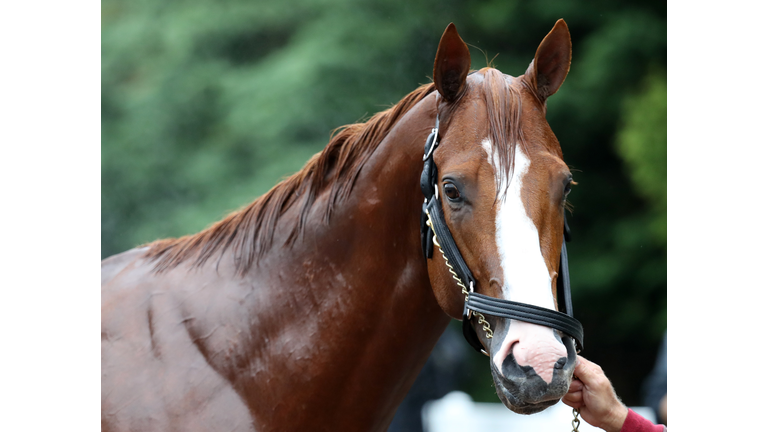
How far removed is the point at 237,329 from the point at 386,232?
0.43m

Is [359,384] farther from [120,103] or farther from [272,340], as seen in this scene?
[120,103]

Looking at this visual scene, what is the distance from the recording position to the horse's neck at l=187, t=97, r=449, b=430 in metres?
1.36

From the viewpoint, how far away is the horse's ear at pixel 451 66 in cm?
126

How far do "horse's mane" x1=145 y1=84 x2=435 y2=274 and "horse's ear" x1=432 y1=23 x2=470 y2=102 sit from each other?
105 millimetres

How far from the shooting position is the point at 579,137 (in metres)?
2.96

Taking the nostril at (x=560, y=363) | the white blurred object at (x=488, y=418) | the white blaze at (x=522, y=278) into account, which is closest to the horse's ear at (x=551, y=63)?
the white blaze at (x=522, y=278)

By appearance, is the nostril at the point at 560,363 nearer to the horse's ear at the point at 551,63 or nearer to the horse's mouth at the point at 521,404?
the horse's mouth at the point at 521,404

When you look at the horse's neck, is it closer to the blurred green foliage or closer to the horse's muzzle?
the horse's muzzle

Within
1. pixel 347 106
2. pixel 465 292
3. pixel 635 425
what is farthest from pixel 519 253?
pixel 347 106

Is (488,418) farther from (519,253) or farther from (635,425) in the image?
(519,253)

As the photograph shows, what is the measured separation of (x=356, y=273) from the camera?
1.39 metres

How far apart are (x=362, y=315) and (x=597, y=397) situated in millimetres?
564
